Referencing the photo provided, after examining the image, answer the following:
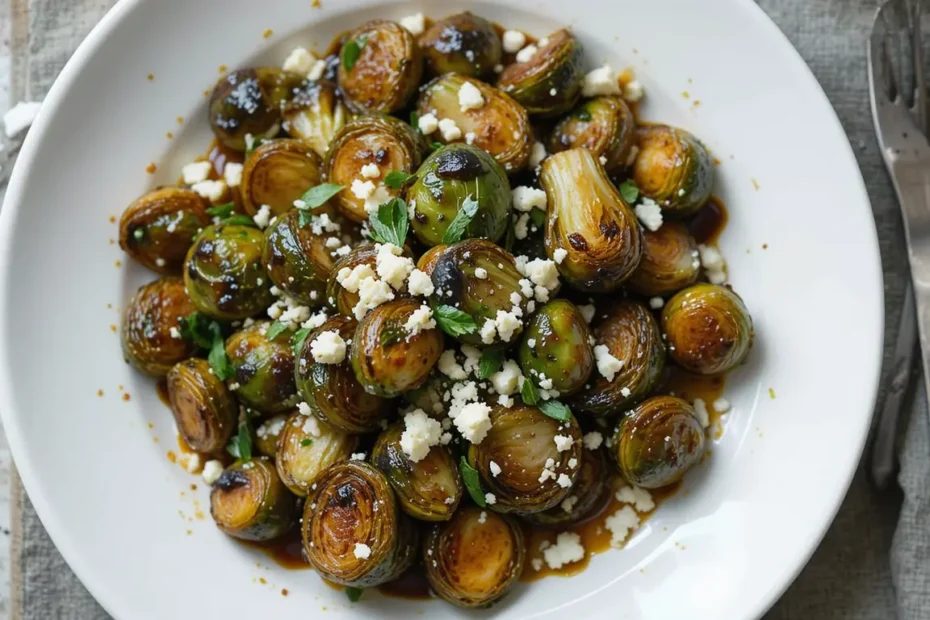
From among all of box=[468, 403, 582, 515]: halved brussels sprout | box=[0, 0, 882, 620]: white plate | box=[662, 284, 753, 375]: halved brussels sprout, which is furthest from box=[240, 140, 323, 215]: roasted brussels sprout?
box=[662, 284, 753, 375]: halved brussels sprout

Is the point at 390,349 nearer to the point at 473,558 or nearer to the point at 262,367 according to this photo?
the point at 262,367

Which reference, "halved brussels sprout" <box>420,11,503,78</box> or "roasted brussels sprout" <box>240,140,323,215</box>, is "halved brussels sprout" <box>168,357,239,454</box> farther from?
"halved brussels sprout" <box>420,11,503,78</box>

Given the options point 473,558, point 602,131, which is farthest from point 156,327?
point 602,131

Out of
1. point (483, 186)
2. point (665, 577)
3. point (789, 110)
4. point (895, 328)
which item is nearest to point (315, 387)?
point (483, 186)

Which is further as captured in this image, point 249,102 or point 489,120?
point 249,102

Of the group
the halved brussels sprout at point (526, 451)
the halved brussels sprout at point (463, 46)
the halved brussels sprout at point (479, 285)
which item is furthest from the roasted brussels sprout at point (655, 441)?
the halved brussels sprout at point (463, 46)

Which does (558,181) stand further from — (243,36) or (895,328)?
(895,328)
